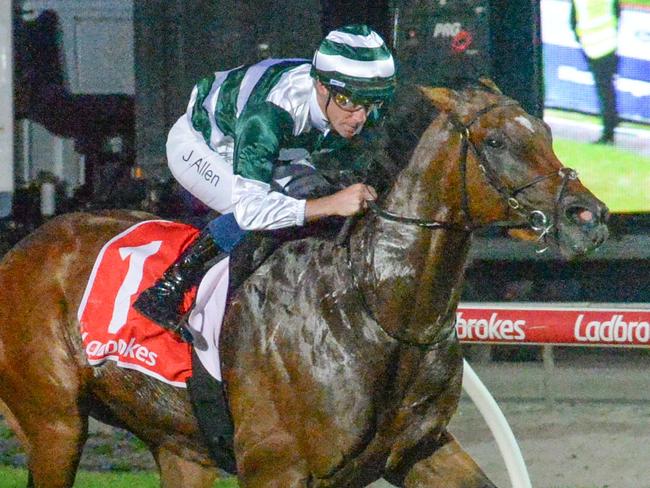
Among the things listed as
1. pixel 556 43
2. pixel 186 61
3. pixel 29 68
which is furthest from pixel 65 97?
pixel 556 43

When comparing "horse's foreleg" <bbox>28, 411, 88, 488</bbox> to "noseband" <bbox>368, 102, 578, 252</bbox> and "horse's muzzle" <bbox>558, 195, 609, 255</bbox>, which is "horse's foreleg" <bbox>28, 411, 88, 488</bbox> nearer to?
"noseband" <bbox>368, 102, 578, 252</bbox>

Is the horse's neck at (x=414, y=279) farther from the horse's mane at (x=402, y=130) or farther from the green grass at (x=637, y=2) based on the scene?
the green grass at (x=637, y=2)

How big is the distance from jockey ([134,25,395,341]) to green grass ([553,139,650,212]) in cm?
424

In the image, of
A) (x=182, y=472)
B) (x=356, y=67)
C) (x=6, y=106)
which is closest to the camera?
(x=356, y=67)

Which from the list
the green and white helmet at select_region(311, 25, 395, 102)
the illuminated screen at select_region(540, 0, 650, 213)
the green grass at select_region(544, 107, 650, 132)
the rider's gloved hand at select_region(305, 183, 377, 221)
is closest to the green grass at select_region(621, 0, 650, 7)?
the illuminated screen at select_region(540, 0, 650, 213)

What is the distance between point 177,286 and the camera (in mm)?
4199

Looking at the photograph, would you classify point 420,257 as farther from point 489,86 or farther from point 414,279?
point 489,86

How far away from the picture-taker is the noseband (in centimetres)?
351

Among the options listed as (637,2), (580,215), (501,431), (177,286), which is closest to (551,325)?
(637,2)

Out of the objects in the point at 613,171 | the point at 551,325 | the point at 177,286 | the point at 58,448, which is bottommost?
the point at 551,325

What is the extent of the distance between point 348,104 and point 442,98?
0.97 feet

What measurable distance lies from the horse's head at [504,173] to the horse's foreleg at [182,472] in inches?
56.8

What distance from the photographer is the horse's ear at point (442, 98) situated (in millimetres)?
3734

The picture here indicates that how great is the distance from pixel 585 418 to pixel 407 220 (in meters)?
3.60
